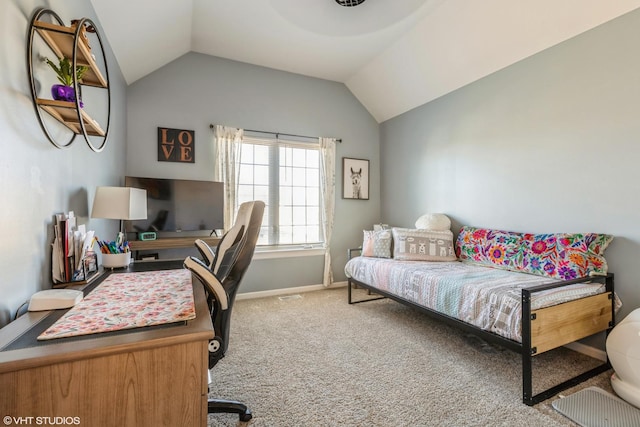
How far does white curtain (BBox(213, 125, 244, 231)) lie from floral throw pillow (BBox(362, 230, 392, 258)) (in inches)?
68.7

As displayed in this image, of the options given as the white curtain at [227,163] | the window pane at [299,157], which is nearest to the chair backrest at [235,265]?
the white curtain at [227,163]

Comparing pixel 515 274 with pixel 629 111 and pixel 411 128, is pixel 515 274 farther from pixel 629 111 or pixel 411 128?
pixel 411 128

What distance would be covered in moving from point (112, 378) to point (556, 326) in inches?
91.8

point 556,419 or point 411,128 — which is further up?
point 411,128

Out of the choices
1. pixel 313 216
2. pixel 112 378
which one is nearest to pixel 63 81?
pixel 112 378

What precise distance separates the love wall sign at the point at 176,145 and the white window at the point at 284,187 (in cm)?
62

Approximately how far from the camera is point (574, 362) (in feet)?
7.09

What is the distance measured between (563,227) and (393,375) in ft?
6.30

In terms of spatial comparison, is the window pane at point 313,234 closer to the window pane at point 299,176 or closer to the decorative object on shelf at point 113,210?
the window pane at point 299,176

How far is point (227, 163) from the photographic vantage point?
3.63 metres

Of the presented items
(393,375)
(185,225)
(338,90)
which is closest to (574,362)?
(393,375)

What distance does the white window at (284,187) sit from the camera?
3.86 metres

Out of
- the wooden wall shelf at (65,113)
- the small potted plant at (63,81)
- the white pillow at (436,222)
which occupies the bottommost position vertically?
the white pillow at (436,222)

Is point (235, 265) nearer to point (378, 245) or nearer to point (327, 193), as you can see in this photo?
point (378, 245)
